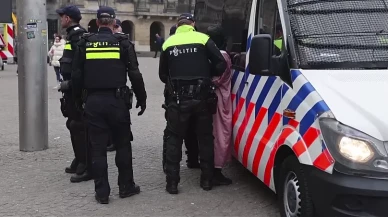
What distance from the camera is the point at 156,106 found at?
12.5 metres

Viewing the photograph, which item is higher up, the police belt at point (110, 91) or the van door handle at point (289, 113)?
the van door handle at point (289, 113)

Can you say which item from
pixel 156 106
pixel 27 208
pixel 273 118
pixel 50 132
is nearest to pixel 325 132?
pixel 273 118

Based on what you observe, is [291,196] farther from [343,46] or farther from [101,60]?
[101,60]

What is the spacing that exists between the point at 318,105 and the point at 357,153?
46 cm

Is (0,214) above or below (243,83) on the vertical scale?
below

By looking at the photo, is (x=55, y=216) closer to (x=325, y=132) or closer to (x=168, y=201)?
(x=168, y=201)

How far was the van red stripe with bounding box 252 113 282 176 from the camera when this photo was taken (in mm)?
4492

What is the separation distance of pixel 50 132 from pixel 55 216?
172 inches

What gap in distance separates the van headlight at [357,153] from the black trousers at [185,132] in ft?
6.95

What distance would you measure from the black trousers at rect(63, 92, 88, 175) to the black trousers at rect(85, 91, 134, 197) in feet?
3.13

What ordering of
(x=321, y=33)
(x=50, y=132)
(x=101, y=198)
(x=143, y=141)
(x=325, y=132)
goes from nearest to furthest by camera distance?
1. (x=325, y=132)
2. (x=321, y=33)
3. (x=101, y=198)
4. (x=143, y=141)
5. (x=50, y=132)

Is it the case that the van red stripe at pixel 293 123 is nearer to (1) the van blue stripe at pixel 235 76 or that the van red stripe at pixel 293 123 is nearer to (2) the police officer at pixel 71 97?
(1) the van blue stripe at pixel 235 76

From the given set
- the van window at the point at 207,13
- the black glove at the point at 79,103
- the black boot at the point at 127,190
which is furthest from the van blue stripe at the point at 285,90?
the van window at the point at 207,13

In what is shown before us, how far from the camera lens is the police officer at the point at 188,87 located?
212 inches
